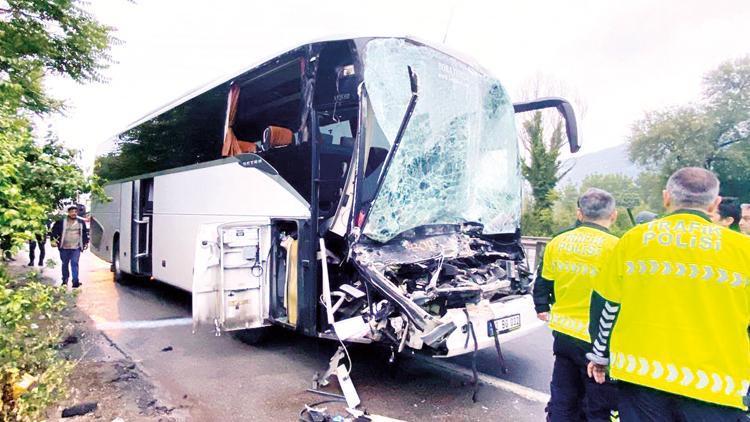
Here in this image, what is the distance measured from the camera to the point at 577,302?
2982 mm

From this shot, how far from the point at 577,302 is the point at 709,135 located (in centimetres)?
3771

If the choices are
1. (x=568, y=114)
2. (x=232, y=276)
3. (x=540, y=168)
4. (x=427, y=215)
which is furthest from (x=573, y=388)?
(x=540, y=168)

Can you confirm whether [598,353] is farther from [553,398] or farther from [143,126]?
[143,126]

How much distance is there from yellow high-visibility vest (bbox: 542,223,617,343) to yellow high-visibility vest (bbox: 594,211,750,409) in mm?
724

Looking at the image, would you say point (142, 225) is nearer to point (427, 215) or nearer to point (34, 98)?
point (34, 98)

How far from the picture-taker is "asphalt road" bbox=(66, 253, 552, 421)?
388cm

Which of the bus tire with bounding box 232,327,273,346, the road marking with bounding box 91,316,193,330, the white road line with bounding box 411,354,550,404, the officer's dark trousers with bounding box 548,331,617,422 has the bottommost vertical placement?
the white road line with bounding box 411,354,550,404

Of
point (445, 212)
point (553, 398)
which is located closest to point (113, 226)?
point (445, 212)

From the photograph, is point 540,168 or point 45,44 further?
point 540,168

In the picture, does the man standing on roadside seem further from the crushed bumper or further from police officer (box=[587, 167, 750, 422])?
police officer (box=[587, 167, 750, 422])

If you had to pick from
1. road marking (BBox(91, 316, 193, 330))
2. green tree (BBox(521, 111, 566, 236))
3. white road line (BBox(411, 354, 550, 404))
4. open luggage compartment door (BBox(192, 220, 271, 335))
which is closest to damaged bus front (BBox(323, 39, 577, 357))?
white road line (BBox(411, 354, 550, 404))

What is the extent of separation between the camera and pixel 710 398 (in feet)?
6.19

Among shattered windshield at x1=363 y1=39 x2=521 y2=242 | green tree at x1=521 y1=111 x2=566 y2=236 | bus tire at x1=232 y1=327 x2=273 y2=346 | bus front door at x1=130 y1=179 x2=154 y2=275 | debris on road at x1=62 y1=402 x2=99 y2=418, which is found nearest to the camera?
debris on road at x1=62 y1=402 x2=99 y2=418

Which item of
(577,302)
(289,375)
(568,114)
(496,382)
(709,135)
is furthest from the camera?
(709,135)
